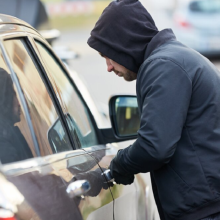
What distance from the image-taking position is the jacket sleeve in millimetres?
2191

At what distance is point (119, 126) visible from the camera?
132 inches

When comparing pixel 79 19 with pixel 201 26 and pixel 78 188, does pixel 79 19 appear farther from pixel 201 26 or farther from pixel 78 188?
pixel 78 188

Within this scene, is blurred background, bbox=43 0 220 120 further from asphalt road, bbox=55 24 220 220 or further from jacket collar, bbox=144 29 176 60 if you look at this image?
jacket collar, bbox=144 29 176 60

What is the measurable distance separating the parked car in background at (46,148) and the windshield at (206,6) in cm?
1111

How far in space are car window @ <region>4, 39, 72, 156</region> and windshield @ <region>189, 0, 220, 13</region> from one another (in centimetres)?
1172

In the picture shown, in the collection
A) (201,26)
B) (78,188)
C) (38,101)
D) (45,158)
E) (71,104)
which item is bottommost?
(201,26)

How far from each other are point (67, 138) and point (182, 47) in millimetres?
734

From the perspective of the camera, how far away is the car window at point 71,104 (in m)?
2.80

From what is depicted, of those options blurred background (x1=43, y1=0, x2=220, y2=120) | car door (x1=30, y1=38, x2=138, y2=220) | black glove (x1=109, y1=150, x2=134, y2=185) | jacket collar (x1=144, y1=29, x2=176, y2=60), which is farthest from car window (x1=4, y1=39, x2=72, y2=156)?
blurred background (x1=43, y1=0, x2=220, y2=120)

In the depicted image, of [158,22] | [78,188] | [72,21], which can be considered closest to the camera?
[78,188]

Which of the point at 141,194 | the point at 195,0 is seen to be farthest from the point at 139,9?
the point at 195,0

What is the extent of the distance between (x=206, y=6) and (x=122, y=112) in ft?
36.1

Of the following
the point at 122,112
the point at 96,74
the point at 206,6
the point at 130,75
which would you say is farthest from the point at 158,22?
the point at 130,75

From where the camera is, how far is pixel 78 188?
2127 mm
